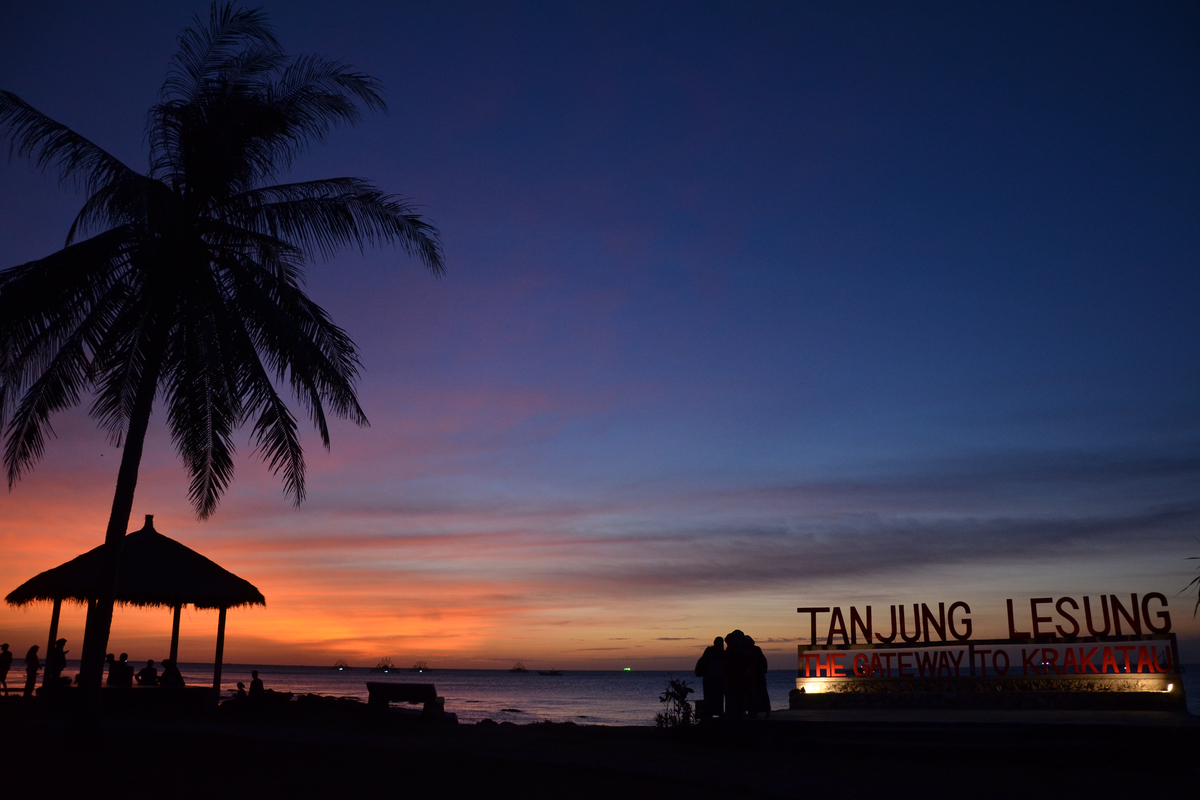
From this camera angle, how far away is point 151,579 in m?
18.0

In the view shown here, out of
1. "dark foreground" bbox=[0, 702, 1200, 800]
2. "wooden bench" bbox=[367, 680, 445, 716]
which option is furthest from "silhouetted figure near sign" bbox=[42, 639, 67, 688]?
"wooden bench" bbox=[367, 680, 445, 716]

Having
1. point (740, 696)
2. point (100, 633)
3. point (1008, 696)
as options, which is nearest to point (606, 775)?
point (740, 696)

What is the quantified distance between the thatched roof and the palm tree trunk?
6.69 meters

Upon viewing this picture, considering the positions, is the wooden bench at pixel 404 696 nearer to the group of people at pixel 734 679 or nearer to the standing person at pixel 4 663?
the group of people at pixel 734 679

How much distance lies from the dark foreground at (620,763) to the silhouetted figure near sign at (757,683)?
132 cm

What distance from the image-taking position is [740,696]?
613 inches

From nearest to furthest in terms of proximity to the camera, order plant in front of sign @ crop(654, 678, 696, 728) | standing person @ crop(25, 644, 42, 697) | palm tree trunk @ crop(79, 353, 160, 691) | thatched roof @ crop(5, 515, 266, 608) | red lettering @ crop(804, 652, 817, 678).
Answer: palm tree trunk @ crop(79, 353, 160, 691), plant in front of sign @ crop(654, 678, 696, 728), thatched roof @ crop(5, 515, 266, 608), red lettering @ crop(804, 652, 817, 678), standing person @ crop(25, 644, 42, 697)

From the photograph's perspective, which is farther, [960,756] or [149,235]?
[960,756]

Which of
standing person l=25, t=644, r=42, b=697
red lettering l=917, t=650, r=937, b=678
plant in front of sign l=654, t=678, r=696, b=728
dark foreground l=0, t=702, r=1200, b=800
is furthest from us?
standing person l=25, t=644, r=42, b=697

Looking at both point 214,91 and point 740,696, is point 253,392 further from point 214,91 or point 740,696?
point 740,696

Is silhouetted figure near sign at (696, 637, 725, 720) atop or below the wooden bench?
atop

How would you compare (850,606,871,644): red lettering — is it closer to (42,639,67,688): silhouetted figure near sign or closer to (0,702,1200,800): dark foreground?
(0,702,1200,800): dark foreground

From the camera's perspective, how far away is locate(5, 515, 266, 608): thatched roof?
58.0 feet

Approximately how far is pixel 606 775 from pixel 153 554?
1274cm
